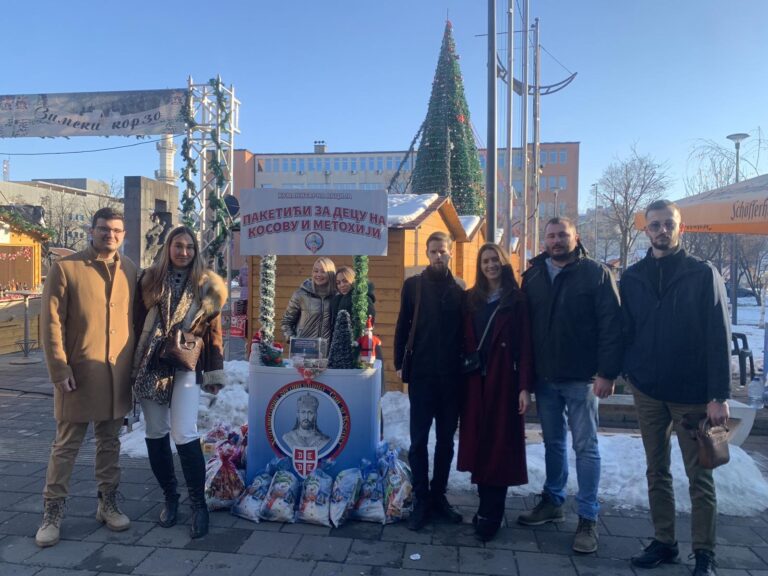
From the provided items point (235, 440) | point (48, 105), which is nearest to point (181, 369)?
point (235, 440)

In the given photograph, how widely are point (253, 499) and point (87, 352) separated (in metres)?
1.43

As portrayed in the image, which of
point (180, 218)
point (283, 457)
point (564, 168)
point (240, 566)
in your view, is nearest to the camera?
point (240, 566)

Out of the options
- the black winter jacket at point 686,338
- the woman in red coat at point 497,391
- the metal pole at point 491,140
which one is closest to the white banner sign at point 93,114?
the metal pole at point 491,140

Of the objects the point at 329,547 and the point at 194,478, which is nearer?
the point at 329,547

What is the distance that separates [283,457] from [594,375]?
2.21m

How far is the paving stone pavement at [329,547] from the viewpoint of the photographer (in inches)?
131

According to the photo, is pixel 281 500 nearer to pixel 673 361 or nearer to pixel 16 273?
pixel 673 361

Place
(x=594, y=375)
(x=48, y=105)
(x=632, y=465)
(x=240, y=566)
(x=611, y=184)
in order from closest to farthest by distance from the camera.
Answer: (x=240, y=566) → (x=594, y=375) → (x=632, y=465) → (x=48, y=105) → (x=611, y=184)

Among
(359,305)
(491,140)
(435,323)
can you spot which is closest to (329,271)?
(359,305)

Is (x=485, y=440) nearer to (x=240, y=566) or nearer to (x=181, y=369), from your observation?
(x=240, y=566)

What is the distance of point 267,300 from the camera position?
4.93m

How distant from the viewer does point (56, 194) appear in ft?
134

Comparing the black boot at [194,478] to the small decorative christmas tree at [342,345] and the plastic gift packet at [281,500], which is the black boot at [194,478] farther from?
the small decorative christmas tree at [342,345]

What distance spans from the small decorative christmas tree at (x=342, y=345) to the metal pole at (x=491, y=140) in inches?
131
